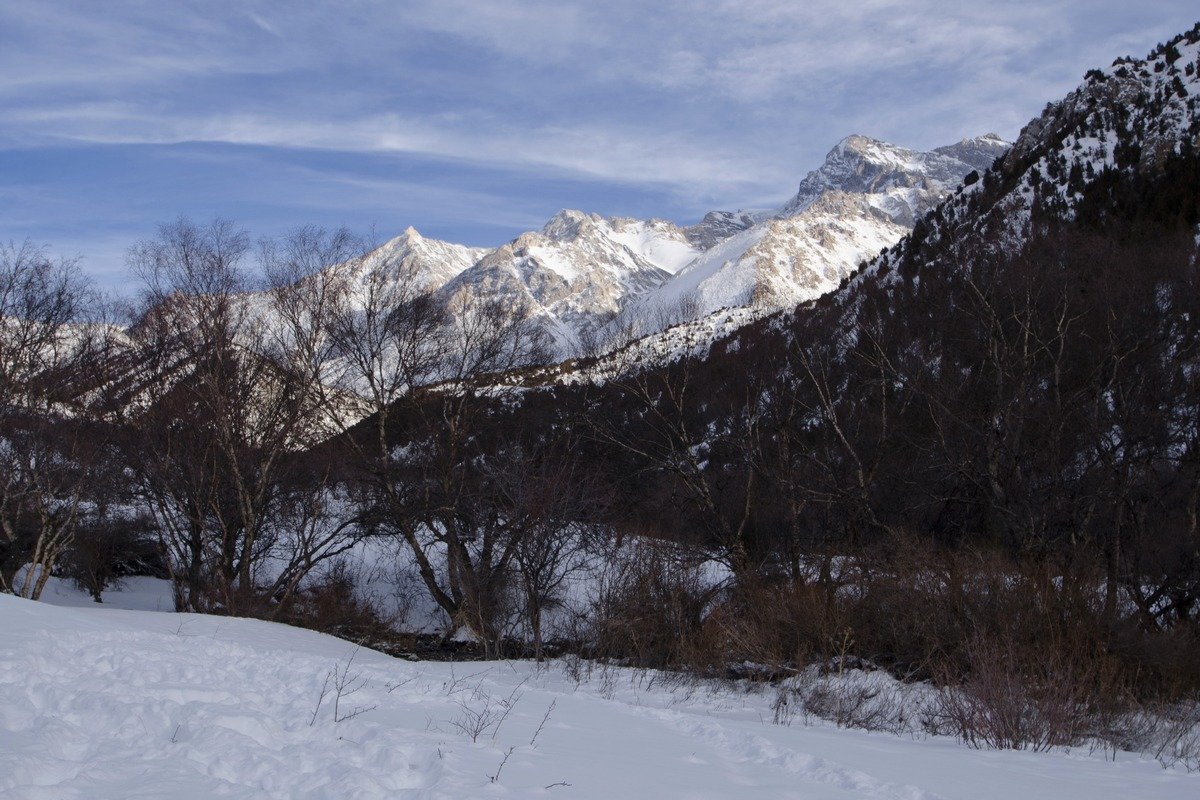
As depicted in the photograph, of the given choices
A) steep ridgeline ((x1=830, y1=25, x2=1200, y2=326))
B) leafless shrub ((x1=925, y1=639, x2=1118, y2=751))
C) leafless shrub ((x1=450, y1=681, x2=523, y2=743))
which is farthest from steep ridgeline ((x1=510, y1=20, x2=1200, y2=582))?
leafless shrub ((x1=450, y1=681, x2=523, y2=743))

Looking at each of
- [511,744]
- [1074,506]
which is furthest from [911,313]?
[511,744]

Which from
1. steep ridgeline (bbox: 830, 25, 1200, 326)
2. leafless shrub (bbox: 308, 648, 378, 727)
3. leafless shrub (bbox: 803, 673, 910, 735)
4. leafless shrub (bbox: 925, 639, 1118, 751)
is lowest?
leafless shrub (bbox: 803, 673, 910, 735)

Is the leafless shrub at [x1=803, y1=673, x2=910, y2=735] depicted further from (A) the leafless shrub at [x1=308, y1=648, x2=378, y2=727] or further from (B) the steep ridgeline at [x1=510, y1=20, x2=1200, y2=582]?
(A) the leafless shrub at [x1=308, y1=648, x2=378, y2=727]

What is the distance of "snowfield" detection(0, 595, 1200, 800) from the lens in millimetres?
4805

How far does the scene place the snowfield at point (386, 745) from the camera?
4.80m

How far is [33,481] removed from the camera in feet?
55.2

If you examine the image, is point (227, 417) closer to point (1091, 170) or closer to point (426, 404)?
point (426, 404)

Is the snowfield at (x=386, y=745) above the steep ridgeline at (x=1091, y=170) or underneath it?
underneath

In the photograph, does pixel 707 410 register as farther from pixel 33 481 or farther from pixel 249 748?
pixel 249 748

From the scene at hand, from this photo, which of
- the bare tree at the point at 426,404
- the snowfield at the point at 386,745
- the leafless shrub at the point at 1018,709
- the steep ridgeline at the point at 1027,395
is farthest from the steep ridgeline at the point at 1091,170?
the snowfield at the point at 386,745

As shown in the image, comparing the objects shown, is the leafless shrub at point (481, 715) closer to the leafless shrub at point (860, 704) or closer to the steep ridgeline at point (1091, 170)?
the leafless shrub at point (860, 704)

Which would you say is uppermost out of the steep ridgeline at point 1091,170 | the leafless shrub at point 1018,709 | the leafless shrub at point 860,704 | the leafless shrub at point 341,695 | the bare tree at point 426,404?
the steep ridgeline at point 1091,170

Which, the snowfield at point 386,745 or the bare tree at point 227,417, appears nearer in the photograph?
the snowfield at point 386,745

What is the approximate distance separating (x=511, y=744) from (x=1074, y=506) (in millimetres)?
13012
